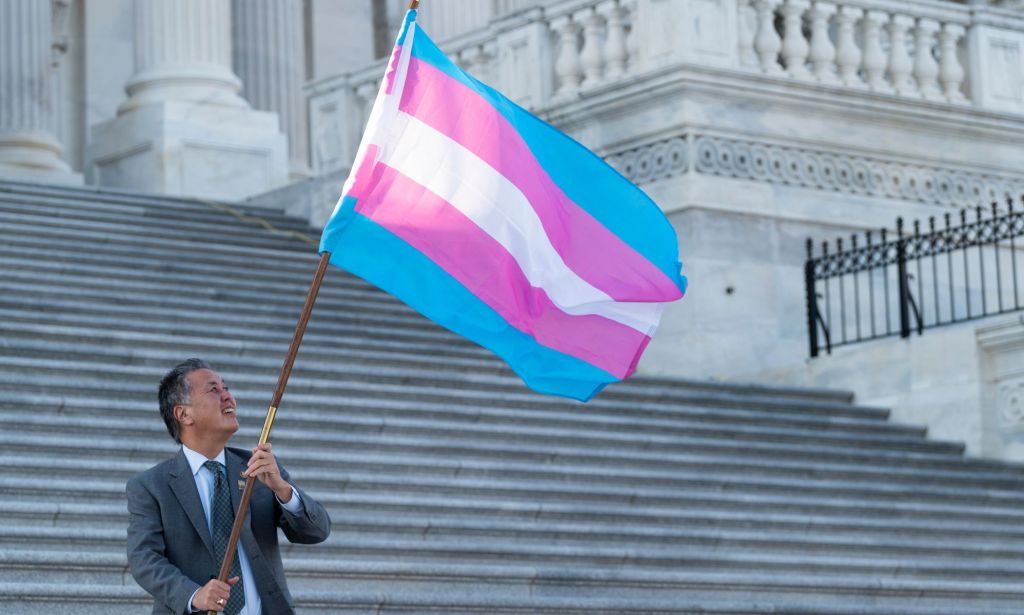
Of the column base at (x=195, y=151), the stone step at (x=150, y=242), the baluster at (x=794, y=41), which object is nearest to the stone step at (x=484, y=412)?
the stone step at (x=150, y=242)

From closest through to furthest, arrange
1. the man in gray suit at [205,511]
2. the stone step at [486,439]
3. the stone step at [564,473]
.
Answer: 1. the man in gray suit at [205,511]
2. the stone step at [564,473]
3. the stone step at [486,439]

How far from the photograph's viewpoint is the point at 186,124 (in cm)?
2025

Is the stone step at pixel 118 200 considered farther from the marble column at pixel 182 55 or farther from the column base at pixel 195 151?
the marble column at pixel 182 55

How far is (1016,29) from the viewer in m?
18.7

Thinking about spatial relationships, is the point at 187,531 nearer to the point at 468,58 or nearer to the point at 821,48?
the point at 821,48

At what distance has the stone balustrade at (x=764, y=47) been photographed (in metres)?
16.9

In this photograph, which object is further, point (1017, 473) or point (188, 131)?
point (188, 131)

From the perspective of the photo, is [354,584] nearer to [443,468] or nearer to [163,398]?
[443,468]

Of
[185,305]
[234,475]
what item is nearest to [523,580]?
[234,475]

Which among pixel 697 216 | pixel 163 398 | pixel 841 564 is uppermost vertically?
pixel 697 216

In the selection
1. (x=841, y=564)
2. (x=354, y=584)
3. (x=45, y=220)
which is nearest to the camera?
(x=354, y=584)

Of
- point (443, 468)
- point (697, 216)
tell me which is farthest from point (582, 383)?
point (697, 216)

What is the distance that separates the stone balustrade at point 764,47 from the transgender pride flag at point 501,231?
9268 mm

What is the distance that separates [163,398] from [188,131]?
1432cm
